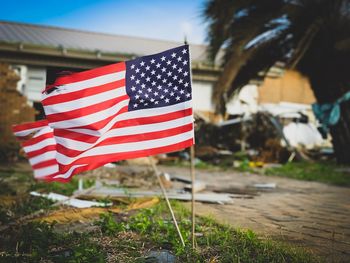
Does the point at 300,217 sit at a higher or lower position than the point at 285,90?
lower

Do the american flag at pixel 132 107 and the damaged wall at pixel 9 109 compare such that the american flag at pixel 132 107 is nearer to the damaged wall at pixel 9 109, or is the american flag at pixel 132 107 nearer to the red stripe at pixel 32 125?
the red stripe at pixel 32 125

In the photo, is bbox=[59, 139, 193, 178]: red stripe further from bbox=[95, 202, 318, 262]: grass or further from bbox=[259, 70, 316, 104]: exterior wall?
bbox=[259, 70, 316, 104]: exterior wall

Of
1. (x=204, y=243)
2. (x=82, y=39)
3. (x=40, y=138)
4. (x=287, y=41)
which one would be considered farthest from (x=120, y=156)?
(x=82, y=39)

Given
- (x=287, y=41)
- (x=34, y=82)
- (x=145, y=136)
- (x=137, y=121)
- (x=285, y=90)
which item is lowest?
(x=145, y=136)

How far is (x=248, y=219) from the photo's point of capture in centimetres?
378

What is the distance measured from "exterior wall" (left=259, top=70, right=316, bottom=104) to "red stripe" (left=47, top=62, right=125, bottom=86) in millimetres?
16359

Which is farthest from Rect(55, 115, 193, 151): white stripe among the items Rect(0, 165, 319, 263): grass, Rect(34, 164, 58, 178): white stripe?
Rect(34, 164, 58, 178): white stripe

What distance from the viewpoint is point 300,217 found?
3898 millimetres

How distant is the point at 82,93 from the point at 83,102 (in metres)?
0.08

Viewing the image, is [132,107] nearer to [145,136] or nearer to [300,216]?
[145,136]

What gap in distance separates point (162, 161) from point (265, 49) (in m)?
5.99

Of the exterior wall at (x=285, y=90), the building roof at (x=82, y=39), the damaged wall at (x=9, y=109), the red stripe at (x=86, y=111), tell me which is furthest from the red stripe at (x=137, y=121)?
the exterior wall at (x=285, y=90)

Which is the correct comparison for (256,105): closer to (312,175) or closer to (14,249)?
(312,175)

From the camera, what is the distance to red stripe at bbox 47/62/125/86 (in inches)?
111
